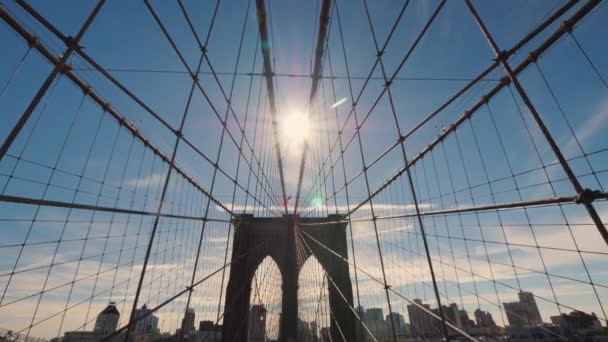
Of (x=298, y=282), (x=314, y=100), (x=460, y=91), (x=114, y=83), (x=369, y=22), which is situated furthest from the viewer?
(x=298, y=282)

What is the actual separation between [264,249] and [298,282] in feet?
12.2

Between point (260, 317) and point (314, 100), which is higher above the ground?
point (314, 100)

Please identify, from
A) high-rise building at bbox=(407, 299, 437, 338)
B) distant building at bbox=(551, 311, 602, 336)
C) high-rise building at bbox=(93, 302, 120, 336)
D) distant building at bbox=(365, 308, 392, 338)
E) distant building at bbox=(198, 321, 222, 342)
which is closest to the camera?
distant building at bbox=(551, 311, 602, 336)

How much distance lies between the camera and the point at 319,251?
64.1 ft

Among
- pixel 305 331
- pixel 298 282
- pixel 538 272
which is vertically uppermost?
pixel 298 282

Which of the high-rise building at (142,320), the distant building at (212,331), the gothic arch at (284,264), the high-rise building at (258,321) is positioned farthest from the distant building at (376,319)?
the high-rise building at (142,320)

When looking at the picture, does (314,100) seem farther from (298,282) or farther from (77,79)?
(298,282)

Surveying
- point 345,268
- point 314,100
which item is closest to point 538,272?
point 314,100

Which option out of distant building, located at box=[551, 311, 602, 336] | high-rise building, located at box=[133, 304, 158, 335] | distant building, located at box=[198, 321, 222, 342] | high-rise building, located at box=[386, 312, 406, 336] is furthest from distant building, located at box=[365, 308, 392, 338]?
high-rise building, located at box=[133, 304, 158, 335]

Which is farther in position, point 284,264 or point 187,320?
point 284,264

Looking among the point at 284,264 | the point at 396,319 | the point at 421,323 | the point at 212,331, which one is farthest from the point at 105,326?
the point at 396,319

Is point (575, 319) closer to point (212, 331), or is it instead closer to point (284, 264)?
point (284, 264)

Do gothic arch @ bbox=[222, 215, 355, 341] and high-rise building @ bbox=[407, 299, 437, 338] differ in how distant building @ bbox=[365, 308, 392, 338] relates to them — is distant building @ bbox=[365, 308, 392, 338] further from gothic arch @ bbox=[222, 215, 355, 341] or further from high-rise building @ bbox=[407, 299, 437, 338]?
gothic arch @ bbox=[222, 215, 355, 341]

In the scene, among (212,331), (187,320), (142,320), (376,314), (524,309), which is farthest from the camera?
(212,331)
